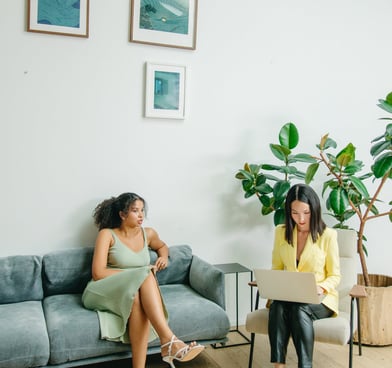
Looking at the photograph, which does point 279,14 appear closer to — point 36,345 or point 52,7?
point 52,7

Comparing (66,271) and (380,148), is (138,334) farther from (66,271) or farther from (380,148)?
(380,148)

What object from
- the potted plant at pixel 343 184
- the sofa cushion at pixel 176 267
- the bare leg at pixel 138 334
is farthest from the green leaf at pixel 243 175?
the bare leg at pixel 138 334

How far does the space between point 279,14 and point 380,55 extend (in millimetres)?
971

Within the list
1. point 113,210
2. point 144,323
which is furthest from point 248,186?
point 144,323

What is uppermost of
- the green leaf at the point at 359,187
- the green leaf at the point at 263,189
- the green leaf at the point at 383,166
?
the green leaf at the point at 383,166

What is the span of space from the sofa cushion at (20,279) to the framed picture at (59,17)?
1.47 meters

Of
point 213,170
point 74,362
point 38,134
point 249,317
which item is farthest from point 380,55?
point 74,362

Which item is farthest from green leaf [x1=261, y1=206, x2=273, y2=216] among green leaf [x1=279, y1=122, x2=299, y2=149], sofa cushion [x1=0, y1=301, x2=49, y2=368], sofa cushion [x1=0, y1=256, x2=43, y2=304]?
sofa cushion [x1=0, y1=301, x2=49, y2=368]

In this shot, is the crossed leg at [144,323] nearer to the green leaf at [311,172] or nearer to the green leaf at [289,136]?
the green leaf at [311,172]

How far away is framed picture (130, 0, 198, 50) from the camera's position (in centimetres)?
329

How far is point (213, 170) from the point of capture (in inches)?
140

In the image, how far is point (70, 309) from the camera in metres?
2.70

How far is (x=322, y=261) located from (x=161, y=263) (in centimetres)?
103

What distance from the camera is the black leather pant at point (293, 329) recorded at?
8.26ft
